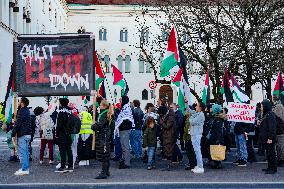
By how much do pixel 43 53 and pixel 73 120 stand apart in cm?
184

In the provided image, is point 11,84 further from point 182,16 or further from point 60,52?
point 182,16

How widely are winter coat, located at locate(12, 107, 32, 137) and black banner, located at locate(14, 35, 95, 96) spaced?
2.49 ft

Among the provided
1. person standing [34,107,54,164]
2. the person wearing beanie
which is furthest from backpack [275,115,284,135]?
person standing [34,107,54,164]

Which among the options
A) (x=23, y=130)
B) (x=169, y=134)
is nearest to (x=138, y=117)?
(x=169, y=134)

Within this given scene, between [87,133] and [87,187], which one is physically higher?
[87,133]

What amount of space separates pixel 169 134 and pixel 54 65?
3.58 metres

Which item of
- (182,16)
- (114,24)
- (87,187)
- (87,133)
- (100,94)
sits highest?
(114,24)

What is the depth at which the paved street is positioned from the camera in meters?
11.7

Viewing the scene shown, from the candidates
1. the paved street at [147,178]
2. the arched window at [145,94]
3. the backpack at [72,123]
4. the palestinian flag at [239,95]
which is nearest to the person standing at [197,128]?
the paved street at [147,178]

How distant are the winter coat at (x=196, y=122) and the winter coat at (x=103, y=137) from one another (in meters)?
2.30

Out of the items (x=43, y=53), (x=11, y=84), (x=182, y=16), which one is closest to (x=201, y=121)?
(x=43, y=53)

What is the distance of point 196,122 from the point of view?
45.6 ft

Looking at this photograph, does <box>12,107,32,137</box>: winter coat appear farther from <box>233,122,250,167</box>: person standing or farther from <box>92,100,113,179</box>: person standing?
<box>233,122,250,167</box>: person standing

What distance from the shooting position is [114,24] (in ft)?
219
